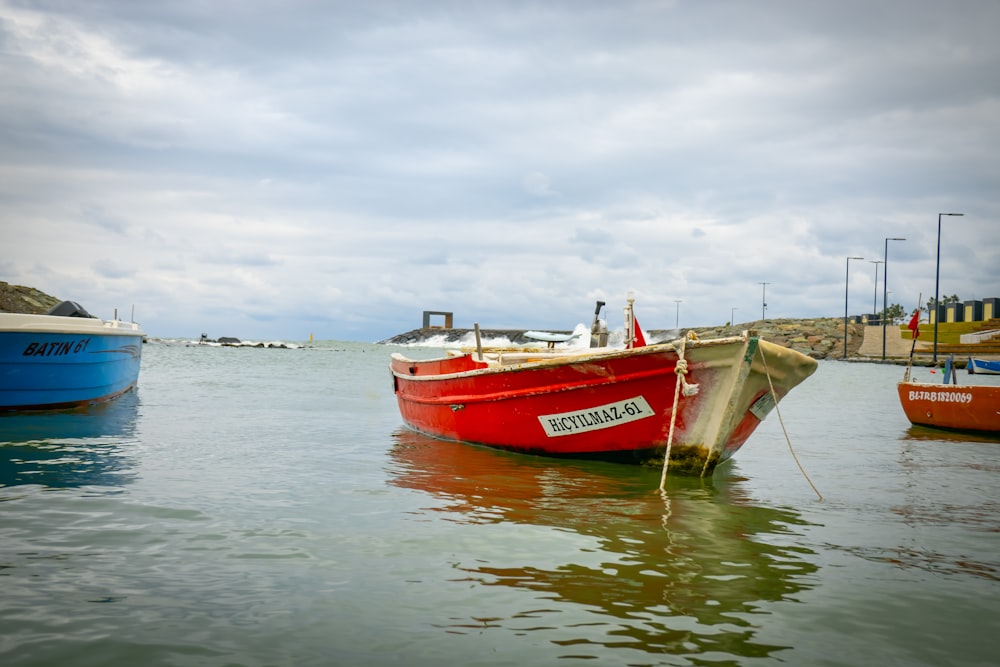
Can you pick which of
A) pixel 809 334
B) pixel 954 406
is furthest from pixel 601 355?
pixel 809 334

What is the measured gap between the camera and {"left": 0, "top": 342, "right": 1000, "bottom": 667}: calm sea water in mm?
4016

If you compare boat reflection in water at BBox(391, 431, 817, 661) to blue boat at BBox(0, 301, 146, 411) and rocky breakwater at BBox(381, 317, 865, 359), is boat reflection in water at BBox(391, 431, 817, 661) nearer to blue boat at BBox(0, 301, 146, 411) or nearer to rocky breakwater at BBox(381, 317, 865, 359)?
blue boat at BBox(0, 301, 146, 411)

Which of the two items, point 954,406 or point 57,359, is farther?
point 954,406

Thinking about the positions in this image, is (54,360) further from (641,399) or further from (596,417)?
(641,399)

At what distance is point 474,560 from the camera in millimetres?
5602

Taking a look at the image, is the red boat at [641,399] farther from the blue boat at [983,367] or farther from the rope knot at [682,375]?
the blue boat at [983,367]

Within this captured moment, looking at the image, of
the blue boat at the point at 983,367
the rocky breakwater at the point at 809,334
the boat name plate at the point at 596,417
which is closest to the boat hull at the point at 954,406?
the boat name plate at the point at 596,417

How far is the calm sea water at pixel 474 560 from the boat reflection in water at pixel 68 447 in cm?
8

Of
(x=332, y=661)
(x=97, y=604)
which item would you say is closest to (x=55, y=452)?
(x=97, y=604)

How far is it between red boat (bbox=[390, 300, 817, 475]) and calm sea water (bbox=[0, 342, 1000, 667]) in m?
0.39

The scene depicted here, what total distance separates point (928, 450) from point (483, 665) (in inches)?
508

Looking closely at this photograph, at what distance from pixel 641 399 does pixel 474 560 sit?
14.6ft

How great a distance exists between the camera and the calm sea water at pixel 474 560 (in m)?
4.02

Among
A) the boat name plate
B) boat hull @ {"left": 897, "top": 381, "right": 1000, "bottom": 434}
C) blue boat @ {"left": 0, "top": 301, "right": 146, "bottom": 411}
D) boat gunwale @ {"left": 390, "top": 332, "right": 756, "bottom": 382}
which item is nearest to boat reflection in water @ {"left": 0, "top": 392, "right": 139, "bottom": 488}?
blue boat @ {"left": 0, "top": 301, "right": 146, "bottom": 411}
